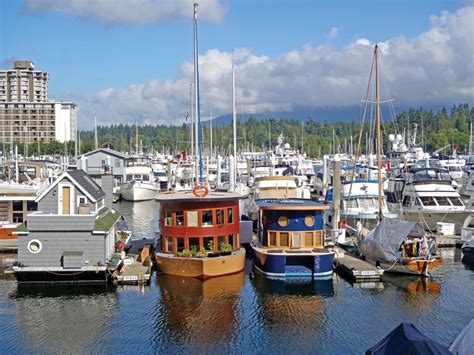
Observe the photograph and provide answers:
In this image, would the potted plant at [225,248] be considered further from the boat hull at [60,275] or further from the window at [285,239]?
the boat hull at [60,275]

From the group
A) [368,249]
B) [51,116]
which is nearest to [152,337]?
[368,249]

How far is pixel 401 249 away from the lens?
32.6 meters

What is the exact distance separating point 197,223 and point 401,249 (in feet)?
36.6

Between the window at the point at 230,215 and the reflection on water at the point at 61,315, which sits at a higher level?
the window at the point at 230,215

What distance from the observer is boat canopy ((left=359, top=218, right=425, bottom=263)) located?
31984 millimetres

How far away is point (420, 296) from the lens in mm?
28406

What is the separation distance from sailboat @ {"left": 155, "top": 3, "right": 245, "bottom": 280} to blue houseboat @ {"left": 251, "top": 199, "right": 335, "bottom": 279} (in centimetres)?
180

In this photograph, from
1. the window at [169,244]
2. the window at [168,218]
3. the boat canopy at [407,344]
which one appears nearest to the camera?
the boat canopy at [407,344]

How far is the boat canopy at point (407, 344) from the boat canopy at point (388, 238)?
15.9 m

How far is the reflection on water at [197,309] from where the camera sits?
75.3 ft

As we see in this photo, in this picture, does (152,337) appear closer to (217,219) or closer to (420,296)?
(217,219)

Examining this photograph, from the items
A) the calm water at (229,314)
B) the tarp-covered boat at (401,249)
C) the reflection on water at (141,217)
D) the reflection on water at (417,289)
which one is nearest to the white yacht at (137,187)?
the reflection on water at (141,217)

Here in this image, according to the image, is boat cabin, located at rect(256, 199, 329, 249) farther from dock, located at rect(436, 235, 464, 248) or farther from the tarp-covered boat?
dock, located at rect(436, 235, 464, 248)

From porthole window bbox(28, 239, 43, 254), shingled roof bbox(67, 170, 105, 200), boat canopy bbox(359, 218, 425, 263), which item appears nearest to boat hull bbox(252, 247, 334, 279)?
boat canopy bbox(359, 218, 425, 263)
